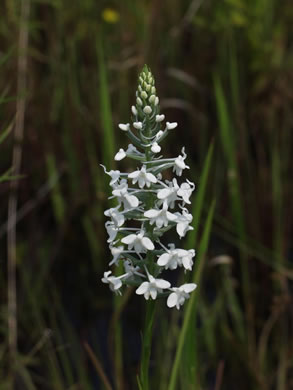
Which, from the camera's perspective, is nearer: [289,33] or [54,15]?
[54,15]

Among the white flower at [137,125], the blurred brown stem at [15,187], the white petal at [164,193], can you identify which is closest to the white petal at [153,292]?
the white petal at [164,193]

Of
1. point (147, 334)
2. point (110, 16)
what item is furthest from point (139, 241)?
point (110, 16)

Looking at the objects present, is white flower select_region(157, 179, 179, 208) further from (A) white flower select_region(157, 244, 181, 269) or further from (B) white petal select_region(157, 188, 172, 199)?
(A) white flower select_region(157, 244, 181, 269)

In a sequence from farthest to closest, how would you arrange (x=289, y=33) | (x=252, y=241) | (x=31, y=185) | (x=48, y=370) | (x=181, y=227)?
(x=289, y=33) < (x=31, y=185) < (x=252, y=241) < (x=48, y=370) < (x=181, y=227)

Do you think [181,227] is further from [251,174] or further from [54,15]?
[54,15]

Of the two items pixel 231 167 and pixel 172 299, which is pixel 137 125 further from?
pixel 231 167

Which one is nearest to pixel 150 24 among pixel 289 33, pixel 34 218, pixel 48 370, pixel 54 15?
pixel 54 15

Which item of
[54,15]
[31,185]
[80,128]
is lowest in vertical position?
[31,185]
